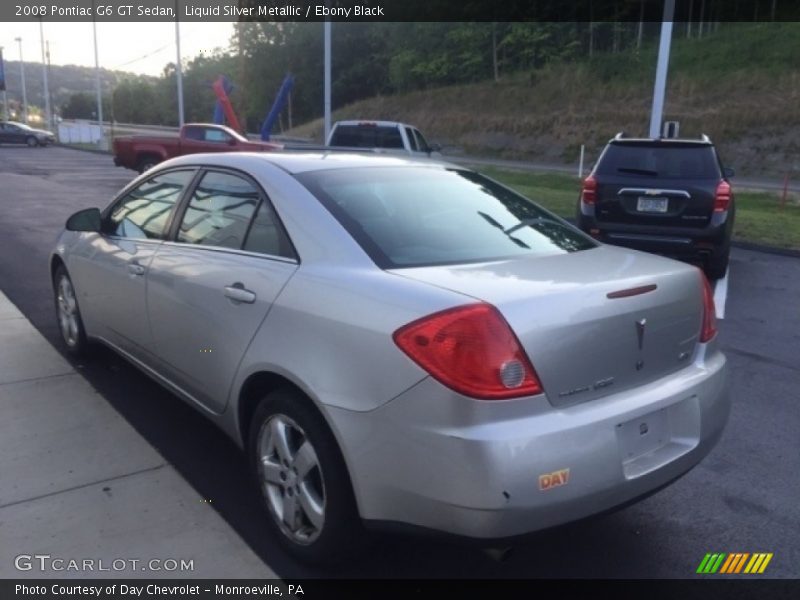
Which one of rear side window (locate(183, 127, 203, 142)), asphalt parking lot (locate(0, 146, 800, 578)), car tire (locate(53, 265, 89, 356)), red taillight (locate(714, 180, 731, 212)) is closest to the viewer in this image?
asphalt parking lot (locate(0, 146, 800, 578))

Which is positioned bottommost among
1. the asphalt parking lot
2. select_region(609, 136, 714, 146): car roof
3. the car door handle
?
the asphalt parking lot

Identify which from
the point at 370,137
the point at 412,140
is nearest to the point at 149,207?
the point at 370,137

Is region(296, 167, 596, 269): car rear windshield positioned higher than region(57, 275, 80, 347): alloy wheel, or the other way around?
region(296, 167, 596, 269): car rear windshield

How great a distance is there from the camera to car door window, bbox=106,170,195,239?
159 inches

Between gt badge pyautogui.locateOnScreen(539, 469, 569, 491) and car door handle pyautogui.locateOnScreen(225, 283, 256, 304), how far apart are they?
1415mm

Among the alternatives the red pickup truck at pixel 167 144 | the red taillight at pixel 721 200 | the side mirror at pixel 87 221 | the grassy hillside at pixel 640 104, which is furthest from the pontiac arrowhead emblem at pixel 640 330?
the grassy hillside at pixel 640 104

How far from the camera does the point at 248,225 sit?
3371 millimetres

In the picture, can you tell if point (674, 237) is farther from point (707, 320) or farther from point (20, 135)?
point (20, 135)

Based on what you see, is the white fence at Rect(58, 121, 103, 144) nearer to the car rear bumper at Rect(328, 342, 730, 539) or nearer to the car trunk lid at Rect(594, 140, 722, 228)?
the car trunk lid at Rect(594, 140, 722, 228)

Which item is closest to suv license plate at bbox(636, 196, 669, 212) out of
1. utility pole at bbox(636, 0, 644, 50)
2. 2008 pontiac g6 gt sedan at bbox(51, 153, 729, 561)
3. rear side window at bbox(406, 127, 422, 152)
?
2008 pontiac g6 gt sedan at bbox(51, 153, 729, 561)

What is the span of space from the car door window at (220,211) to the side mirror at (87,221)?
3.51ft

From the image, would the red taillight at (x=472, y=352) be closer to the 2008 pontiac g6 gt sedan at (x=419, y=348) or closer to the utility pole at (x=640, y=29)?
the 2008 pontiac g6 gt sedan at (x=419, y=348)

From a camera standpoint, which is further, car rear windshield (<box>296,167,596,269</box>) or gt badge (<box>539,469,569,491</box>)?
car rear windshield (<box>296,167,596,269</box>)
